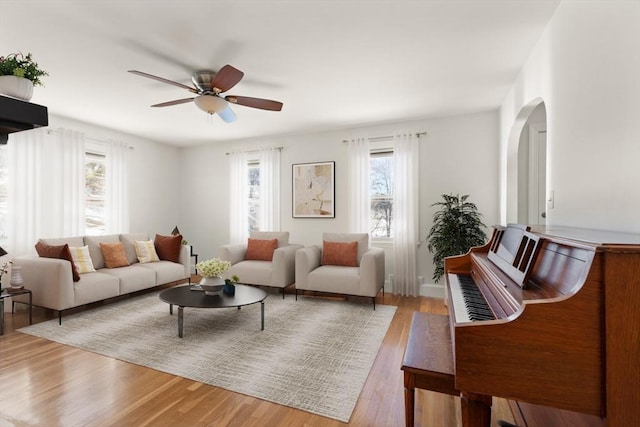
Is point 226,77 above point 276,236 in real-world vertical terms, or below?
above

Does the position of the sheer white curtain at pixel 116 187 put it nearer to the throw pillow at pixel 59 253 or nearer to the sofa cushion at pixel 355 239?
the throw pillow at pixel 59 253

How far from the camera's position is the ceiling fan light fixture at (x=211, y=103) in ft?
9.18

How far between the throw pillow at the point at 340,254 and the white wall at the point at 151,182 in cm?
335

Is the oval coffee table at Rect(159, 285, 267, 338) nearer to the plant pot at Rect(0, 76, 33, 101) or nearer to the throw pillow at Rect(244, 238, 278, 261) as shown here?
the throw pillow at Rect(244, 238, 278, 261)

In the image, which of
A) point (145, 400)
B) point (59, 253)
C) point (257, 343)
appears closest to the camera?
point (145, 400)

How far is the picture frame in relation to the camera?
507cm

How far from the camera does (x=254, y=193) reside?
5711 mm

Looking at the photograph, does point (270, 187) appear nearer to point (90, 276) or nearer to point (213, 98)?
point (213, 98)

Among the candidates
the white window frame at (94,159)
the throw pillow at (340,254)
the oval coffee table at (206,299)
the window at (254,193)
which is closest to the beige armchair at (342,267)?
the throw pillow at (340,254)

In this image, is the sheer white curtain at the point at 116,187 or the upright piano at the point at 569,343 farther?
the sheer white curtain at the point at 116,187

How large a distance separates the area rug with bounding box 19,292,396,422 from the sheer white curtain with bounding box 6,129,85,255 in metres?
1.36

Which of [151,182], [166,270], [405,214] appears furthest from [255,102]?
[151,182]

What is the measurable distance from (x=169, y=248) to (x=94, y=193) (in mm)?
1434

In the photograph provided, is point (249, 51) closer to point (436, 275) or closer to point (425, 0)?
point (425, 0)
